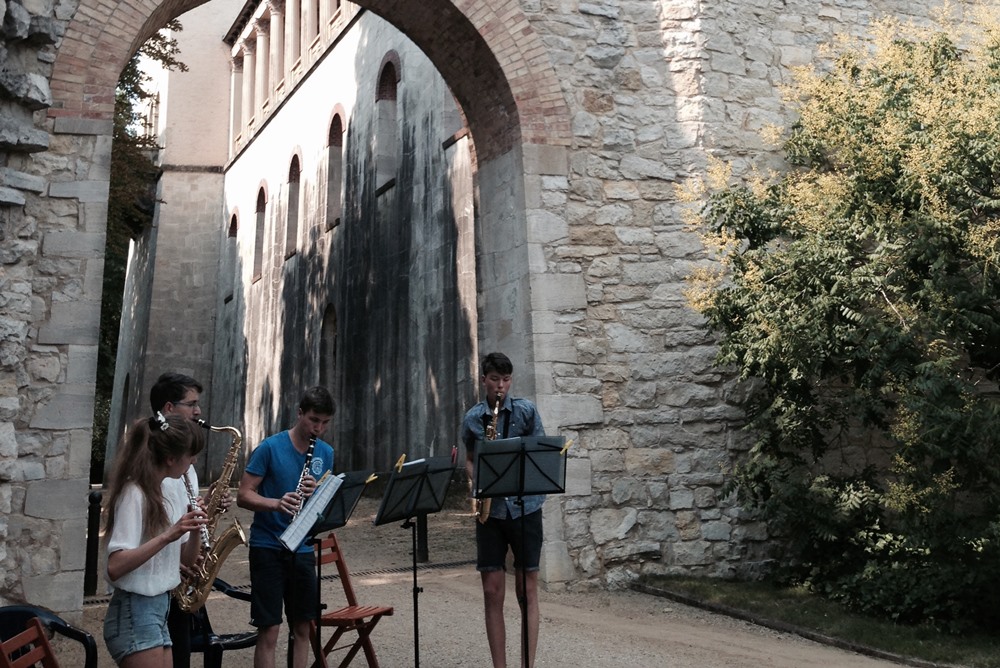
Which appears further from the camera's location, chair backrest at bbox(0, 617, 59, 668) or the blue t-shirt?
the blue t-shirt

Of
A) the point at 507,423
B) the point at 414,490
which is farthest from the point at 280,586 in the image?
the point at 507,423

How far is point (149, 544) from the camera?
3.68 m

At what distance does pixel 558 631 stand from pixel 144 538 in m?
4.25

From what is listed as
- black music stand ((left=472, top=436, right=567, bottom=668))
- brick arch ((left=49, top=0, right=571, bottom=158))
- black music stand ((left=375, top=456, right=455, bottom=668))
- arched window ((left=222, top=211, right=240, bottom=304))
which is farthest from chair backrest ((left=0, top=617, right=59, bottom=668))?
arched window ((left=222, top=211, right=240, bottom=304))

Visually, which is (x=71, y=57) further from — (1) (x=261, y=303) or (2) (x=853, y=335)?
(1) (x=261, y=303)

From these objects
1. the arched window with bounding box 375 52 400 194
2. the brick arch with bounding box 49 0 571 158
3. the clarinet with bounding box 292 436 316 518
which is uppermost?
the arched window with bounding box 375 52 400 194

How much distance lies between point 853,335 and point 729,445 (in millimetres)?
1930

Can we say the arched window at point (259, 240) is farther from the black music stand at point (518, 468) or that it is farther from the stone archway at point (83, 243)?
the black music stand at point (518, 468)

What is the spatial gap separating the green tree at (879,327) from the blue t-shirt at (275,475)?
4500mm

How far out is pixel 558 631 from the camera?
742 centimetres

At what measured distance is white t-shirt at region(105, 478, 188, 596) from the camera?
12.2 ft

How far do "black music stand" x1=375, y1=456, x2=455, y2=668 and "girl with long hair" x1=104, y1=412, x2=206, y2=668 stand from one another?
153cm

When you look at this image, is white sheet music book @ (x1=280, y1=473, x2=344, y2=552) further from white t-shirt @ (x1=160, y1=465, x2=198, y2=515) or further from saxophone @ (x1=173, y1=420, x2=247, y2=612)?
white t-shirt @ (x1=160, y1=465, x2=198, y2=515)

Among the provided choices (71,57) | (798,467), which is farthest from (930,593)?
(71,57)
